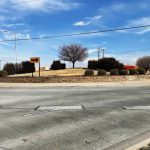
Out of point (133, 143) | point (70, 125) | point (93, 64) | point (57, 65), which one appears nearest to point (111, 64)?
point (93, 64)

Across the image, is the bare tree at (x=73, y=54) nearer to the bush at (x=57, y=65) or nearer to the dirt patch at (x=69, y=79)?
the bush at (x=57, y=65)

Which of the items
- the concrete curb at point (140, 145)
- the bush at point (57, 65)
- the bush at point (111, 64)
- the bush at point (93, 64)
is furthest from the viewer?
the bush at point (57, 65)

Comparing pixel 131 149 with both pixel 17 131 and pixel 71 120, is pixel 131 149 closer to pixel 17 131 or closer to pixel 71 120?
pixel 17 131

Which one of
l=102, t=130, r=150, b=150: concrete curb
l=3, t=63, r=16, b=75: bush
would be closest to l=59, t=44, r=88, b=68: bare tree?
l=3, t=63, r=16, b=75: bush

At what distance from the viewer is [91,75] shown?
39.1 meters

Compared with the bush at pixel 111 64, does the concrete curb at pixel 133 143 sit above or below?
below

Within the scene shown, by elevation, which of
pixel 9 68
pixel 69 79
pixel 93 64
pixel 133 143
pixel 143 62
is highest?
pixel 143 62

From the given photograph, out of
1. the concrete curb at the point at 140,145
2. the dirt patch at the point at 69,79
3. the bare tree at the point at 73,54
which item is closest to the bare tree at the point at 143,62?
the bare tree at the point at 73,54

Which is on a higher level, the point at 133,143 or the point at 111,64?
the point at 111,64

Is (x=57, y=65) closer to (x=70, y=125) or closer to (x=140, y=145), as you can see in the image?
(x=70, y=125)

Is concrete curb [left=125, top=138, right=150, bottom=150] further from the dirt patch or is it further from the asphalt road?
the dirt patch

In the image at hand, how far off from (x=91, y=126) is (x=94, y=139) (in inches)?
68.0

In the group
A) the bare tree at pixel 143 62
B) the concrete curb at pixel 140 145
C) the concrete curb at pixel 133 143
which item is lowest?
the concrete curb at pixel 133 143

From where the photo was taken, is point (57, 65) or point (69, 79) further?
point (57, 65)
